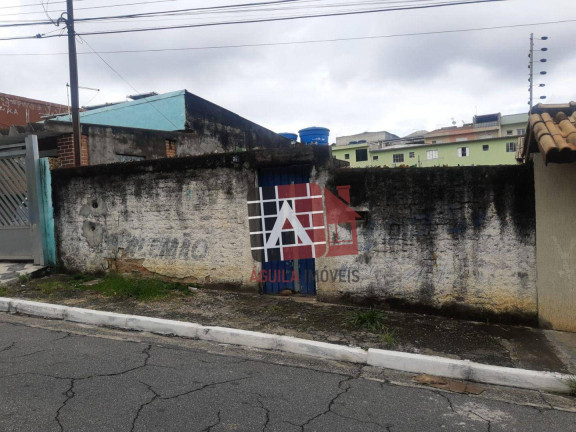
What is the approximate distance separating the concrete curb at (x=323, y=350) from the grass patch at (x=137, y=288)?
34.1 inches

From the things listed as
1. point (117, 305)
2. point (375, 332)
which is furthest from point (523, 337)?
point (117, 305)

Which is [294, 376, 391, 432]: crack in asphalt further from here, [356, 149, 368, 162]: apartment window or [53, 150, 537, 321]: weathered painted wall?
[356, 149, 368, 162]: apartment window

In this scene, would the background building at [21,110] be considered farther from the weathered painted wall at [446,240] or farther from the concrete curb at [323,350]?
the weathered painted wall at [446,240]

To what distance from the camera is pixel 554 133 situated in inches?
173

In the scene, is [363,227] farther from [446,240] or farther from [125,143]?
[125,143]

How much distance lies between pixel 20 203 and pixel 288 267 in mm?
5990

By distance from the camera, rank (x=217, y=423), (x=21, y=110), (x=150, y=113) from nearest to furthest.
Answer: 1. (x=217, y=423)
2. (x=150, y=113)
3. (x=21, y=110)

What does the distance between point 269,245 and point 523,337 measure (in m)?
3.55

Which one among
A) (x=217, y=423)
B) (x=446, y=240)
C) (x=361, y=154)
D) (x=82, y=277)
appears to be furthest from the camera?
(x=361, y=154)

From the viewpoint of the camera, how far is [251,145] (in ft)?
55.9

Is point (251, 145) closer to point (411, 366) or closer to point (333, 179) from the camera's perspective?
point (333, 179)

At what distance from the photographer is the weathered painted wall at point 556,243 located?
4.91m

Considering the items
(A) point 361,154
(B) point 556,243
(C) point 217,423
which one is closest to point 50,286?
(C) point 217,423

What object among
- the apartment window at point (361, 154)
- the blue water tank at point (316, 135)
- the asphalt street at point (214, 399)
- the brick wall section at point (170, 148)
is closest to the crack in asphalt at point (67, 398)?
the asphalt street at point (214, 399)
